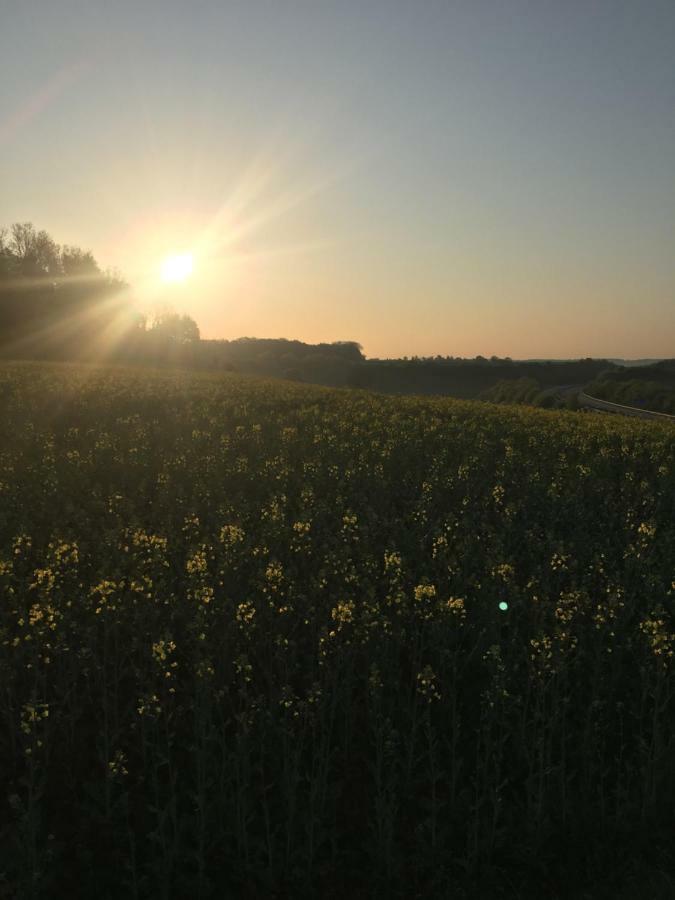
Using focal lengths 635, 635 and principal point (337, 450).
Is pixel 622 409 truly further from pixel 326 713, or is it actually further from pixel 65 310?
pixel 65 310

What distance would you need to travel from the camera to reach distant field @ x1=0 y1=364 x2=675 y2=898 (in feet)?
13.6

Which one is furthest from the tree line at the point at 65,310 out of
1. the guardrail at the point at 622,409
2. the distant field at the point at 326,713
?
the distant field at the point at 326,713

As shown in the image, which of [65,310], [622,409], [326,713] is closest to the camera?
[326,713]

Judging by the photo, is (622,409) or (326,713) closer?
(326,713)

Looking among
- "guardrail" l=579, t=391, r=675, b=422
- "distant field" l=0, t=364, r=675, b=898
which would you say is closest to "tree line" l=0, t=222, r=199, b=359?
"guardrail" l=579, t=391, r=675, b=422

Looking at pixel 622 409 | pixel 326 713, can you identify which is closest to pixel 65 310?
pixel 622 409

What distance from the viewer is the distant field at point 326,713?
4148 mm

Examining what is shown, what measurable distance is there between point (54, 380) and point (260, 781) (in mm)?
25605

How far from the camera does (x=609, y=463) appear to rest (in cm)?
Result: 1471

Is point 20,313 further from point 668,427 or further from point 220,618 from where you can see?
point 220,618

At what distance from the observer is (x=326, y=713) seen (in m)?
5.55

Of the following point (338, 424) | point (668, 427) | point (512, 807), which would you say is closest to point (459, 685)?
point (512, 807)

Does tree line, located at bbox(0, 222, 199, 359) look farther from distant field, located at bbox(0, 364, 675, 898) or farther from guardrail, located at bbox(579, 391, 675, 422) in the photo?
distant field, located at bbox(0, 364, 675, 898)

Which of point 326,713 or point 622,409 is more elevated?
point 622,409
